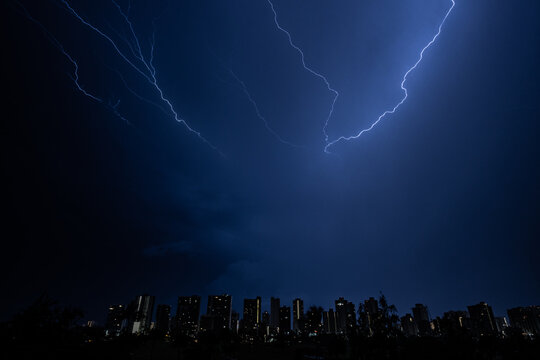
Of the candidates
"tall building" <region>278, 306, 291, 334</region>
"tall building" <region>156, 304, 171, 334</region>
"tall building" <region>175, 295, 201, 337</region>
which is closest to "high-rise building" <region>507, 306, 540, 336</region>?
"tall building" <region>278, 306, 291, 334</region>

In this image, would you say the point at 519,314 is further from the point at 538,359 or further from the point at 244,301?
the point at 538,359

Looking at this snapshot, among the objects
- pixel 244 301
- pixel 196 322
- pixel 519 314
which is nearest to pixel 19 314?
pixel 196 322

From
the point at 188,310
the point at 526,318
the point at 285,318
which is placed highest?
the point at 526,318

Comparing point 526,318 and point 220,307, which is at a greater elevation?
point 220,307

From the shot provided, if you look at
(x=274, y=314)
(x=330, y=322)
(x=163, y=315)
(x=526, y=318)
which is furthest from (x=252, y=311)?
(x=526, y=318)

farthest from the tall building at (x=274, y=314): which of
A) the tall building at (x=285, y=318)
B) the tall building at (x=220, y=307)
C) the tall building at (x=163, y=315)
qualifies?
the tall building at (x=163, y=315)

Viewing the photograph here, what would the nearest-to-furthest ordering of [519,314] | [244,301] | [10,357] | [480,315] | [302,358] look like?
1. [10,357]
2. [302,358]
3. [480,315]
4. [519,314]
5. [244,301]

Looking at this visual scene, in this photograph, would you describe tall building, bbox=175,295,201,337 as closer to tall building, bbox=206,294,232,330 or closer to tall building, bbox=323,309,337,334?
tall building, bbox=206,294,232,330

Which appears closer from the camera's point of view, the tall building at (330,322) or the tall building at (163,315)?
the tall building at (163,315)

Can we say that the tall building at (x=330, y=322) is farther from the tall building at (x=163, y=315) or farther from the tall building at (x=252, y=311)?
the tall building at (x=163, y=315)

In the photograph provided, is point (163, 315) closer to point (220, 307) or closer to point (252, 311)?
point (220, 307)

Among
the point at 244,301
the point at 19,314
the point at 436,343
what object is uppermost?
the point at 244,301
